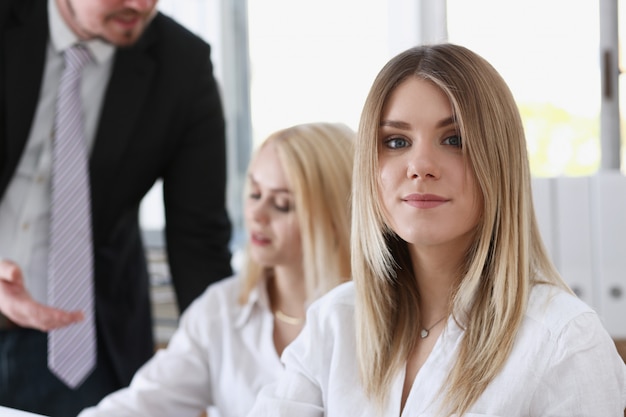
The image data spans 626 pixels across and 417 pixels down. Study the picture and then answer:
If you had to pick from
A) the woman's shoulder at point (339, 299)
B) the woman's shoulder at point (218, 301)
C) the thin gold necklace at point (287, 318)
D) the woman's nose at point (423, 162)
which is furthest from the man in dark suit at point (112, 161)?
the woman's nose at point (423, 162)

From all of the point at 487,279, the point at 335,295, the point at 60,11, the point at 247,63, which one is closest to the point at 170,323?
the point at 247,63

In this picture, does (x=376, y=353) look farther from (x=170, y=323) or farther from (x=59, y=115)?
(x=170, y=323)

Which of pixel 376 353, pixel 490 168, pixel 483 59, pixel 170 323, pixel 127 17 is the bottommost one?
pixel 170 323

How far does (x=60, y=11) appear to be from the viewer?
1871 millimetres

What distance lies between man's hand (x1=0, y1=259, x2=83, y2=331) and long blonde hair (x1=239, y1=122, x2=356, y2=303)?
462 mm

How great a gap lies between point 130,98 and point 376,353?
3.44 feet

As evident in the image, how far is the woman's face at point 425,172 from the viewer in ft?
3.13

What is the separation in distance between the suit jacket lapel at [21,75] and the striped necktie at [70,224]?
0.18ft

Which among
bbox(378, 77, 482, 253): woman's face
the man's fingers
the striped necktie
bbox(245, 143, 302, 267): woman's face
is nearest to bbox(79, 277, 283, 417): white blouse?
bbox(245, 143, 302, 267): woman's face

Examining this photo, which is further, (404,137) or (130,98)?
(130,98)

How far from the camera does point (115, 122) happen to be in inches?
74.7

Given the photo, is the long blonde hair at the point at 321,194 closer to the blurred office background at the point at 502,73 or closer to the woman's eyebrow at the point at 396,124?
the blurred office background at the point at 502,73

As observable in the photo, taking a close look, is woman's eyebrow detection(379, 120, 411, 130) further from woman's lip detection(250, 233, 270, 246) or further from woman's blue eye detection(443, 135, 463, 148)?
woman's lip detection(250, 233, 270, 246)

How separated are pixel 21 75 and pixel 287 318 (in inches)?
29.3
